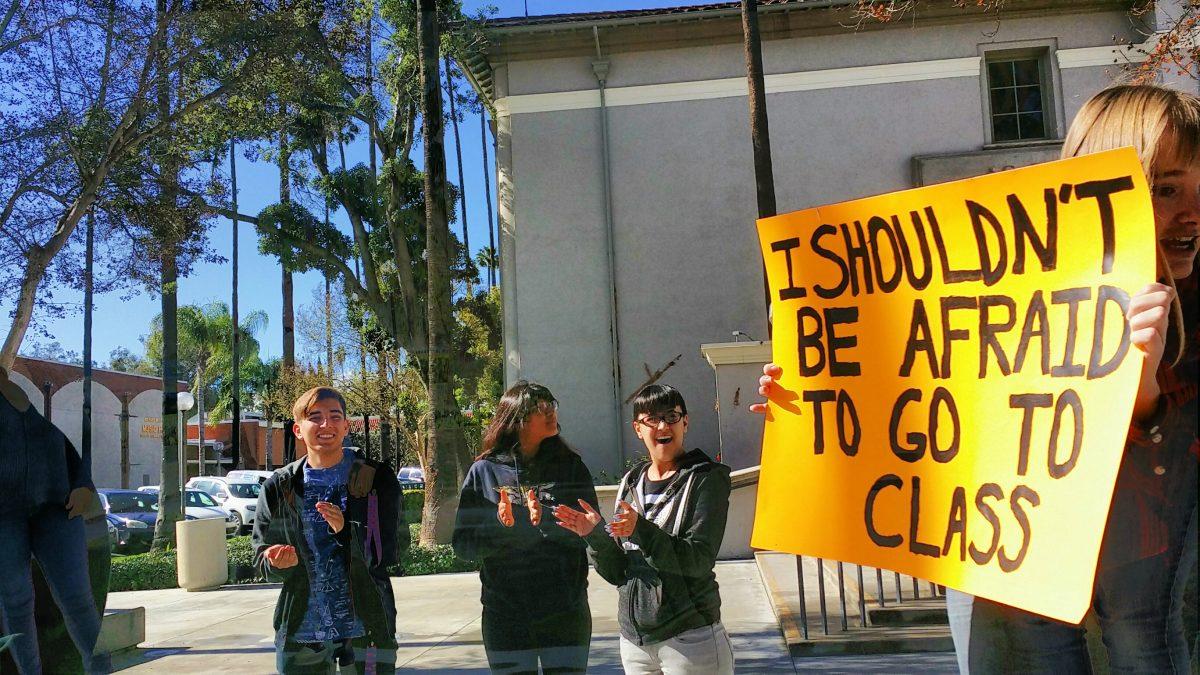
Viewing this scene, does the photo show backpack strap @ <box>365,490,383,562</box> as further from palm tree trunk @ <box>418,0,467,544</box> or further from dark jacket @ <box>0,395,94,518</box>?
dark jacket @ <box>0,395,94,518</box>

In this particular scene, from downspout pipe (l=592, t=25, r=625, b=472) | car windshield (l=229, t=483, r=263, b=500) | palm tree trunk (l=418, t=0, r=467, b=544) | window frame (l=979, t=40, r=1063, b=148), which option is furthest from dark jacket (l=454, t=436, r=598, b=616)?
window frame (l=979, t=40, r=1063, b=148)

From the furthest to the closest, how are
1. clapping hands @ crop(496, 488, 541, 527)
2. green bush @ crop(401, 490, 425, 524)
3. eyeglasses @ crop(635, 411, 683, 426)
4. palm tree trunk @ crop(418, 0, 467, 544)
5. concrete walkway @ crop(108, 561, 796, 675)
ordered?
1. concrete walkway @ crop(108, 561, 796, 675)
2. palm tree trunk @ crop(418, 0, 467, 544)
3. green bush @ crop(401, 490, 425, 524)
4. clapping hands @ crop(496, 488, 541, 527)
5. eyeglasses @ crop(635, 411, 683, 426)

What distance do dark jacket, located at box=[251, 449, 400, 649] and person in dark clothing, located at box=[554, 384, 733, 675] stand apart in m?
0.72

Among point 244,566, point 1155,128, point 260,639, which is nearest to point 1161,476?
point 1155,128

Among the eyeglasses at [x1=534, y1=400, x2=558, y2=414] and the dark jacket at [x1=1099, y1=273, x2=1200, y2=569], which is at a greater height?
the eyeglasses at [x1=534, y1=400, x2=558, y2=414]

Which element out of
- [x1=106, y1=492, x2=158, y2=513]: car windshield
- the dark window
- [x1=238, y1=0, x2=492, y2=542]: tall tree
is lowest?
[x1=106, y1=492, x2=158, y2=513]: car windshield

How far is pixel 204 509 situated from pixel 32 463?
115cm

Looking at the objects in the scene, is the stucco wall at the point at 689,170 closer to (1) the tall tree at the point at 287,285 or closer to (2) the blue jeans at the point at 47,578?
(1) the tall tree at the point at 287,285

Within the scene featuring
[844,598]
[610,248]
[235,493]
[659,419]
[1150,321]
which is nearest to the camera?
[1150,321]

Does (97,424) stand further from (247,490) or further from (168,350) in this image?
(247,490)

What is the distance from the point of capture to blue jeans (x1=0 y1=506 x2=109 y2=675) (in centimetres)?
301

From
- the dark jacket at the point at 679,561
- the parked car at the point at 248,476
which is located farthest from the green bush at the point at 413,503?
the dark jacket at the point at 679,561

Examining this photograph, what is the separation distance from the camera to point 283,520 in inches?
113

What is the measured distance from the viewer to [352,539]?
2.91 metres
